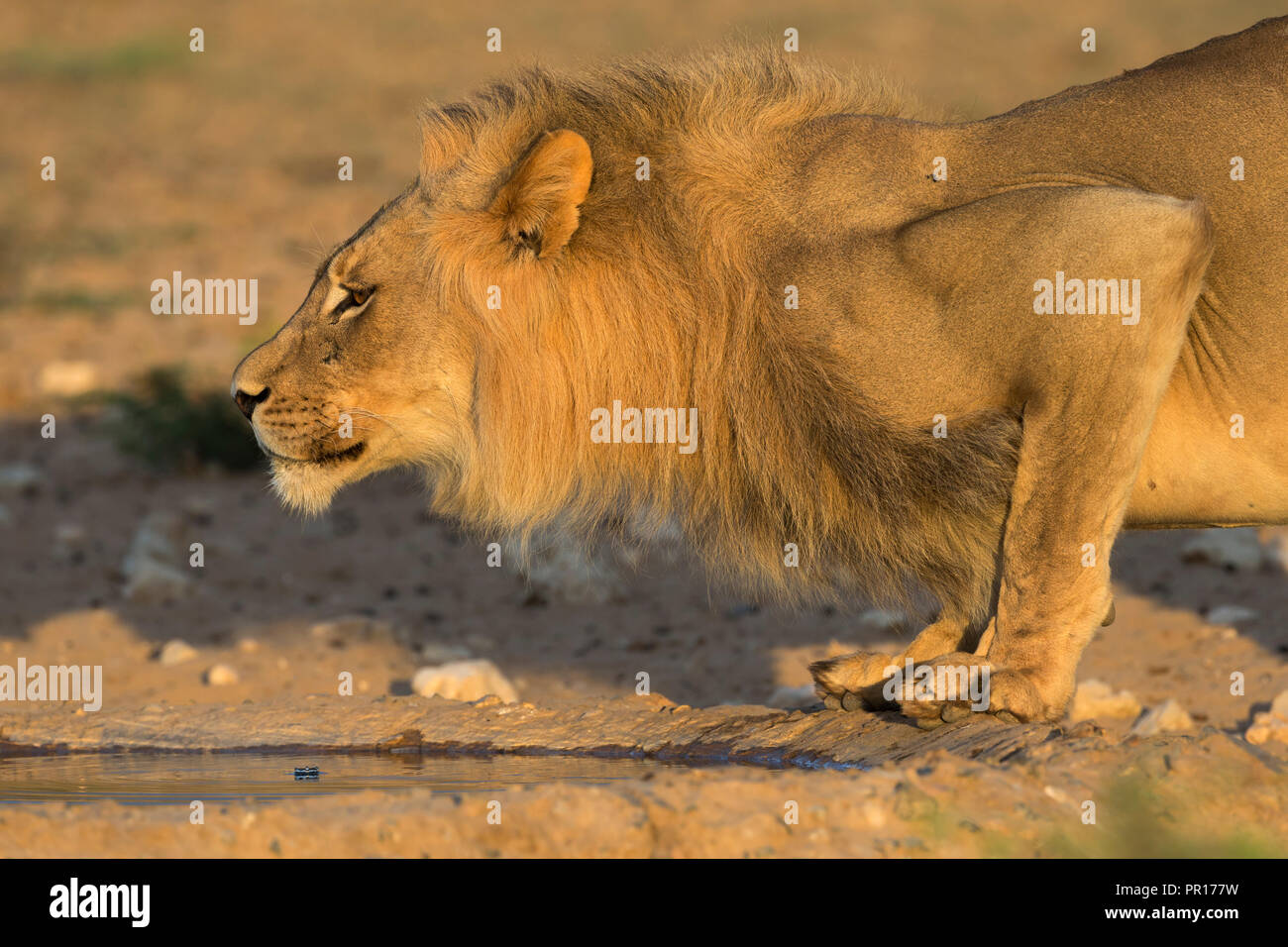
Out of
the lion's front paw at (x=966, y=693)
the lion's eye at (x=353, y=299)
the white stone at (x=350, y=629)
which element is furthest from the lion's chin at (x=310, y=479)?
the white stone at (x=350, y=629)

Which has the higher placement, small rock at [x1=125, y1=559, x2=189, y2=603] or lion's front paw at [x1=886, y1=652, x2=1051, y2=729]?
small rock at [x1=125, y1=559, x2=189, y2=603]

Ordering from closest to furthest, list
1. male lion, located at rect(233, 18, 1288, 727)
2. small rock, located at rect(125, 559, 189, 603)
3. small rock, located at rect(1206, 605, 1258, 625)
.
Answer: male lion, located at rect(233, 18, 1288, 727), small rock, located at rect(1206, 605, 1258, 625), small rock, located at rect(125, 559, 189, 603)

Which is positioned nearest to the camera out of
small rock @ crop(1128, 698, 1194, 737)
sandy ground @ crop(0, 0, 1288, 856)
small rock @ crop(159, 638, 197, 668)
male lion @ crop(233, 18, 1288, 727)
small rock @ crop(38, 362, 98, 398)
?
sandy ground @ crop(0, 0, 1288, 856)

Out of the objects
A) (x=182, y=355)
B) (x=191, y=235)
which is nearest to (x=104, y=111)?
(x=191, y=235)

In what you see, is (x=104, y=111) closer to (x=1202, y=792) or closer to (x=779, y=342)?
(x=779, y=342)

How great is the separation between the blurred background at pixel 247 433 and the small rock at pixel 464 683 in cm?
39

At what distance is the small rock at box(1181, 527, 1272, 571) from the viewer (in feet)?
27.6

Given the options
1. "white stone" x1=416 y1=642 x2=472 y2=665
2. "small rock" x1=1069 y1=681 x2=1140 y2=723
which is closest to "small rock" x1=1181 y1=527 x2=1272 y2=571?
"small rock" x1=1069 y1=681 x2=1140 y2=723

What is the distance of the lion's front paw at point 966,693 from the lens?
15.4 feet

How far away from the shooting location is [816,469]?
5.20 m

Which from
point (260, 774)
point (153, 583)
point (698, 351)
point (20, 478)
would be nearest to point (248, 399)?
point (260, 774)

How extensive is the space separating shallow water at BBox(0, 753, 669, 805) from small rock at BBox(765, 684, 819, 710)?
157cm

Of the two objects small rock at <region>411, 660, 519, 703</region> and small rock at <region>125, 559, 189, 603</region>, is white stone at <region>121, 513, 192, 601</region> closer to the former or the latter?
small rock at <region>125, 559, 189, 603</region>

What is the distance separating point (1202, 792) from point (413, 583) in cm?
585
